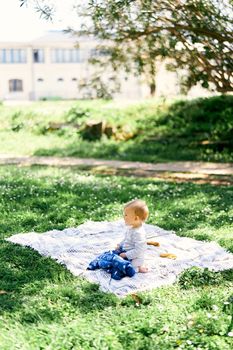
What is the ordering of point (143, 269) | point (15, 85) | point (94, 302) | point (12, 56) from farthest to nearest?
point (15, 85), point (12, 56), point (143, 269), point (94, 302)

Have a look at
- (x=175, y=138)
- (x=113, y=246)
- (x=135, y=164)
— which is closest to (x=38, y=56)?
(x=175, y=138)

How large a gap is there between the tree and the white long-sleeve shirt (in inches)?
189

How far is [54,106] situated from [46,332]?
2137 cm

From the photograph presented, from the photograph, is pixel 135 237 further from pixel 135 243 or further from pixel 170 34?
pixel 170 34

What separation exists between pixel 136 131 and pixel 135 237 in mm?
14236

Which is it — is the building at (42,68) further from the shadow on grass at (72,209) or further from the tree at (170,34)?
the shadow on grass at (72,209)

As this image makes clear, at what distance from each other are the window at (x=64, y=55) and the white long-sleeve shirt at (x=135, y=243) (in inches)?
1976

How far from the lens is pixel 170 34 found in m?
13.5

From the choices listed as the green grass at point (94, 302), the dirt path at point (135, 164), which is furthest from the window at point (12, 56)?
the green grass at point (94, 302)

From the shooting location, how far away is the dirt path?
1512 centimetres

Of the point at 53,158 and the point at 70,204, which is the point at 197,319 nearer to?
the point at 70,204

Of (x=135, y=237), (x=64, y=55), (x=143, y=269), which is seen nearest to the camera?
(x=143, y=269)

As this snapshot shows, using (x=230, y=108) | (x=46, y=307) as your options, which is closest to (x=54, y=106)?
(x=230, y=108)

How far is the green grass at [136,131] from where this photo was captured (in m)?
18.1
